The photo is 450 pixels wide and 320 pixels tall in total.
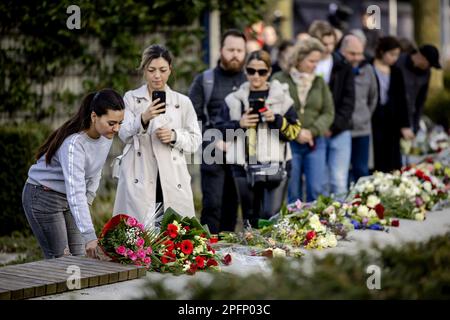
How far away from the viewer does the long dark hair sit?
5.91 metres

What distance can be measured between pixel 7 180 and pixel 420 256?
6.09m

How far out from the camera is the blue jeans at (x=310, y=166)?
9.37 metres

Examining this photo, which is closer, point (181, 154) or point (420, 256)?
point (420, 256)

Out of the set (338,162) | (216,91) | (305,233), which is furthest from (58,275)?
(338,162)

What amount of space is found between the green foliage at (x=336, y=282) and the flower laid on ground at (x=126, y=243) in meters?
1.60

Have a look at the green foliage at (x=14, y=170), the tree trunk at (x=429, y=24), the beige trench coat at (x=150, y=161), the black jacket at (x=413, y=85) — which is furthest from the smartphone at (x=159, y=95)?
the tree trunk at (x=429, y=24)

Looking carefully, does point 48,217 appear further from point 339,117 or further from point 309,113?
point 339,117

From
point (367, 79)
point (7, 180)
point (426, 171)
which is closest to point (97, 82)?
point (7, 180)

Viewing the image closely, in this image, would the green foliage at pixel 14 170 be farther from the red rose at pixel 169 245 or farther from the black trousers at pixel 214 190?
the red rose at pixel 169 245

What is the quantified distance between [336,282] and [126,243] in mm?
2164

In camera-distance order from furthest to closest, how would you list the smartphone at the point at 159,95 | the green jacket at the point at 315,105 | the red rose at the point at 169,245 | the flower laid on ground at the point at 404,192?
1. the green jacket at the point at 315,105
2. the flower laid on ground at the point at 404,192
3. the smartphone at the point at 159,95
4. the red rose at the point at 169,245

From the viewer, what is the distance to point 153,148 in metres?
6.77
